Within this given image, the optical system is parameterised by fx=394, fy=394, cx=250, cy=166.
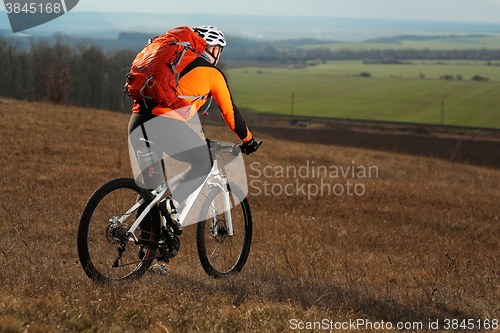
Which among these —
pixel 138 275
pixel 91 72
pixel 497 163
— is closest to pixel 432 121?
pixel 497 163

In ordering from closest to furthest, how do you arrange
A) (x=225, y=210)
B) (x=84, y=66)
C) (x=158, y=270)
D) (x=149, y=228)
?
(x=149, y=228) < (x=158, y=270) < (x=225, y=210) < (x=84, y=66)

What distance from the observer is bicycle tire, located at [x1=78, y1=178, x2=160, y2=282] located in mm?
3848

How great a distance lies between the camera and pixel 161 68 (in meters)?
3.92

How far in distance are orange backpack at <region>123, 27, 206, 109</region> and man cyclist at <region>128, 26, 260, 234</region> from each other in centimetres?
12

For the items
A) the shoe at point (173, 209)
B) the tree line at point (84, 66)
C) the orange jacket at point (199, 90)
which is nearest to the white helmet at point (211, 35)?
the orange jacket at point (199, 90)

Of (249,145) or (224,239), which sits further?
(224,239)

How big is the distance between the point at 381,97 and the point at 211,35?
365 feet

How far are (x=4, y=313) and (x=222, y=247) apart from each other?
8.68ft

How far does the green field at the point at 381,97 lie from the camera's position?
84.1m

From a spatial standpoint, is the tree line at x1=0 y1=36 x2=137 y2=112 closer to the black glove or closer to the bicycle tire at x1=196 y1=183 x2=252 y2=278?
the bicycle tire at x1=196 y1=183 x2=252 y2=278

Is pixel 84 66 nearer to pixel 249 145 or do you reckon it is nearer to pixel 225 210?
pixel 225 210

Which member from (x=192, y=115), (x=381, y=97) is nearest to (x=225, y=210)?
(x=192, y=115)

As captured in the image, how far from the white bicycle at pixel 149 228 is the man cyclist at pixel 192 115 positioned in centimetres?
12

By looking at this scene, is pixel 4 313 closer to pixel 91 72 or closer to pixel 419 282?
pixel 419 282
